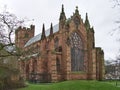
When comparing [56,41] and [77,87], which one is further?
[56,41]

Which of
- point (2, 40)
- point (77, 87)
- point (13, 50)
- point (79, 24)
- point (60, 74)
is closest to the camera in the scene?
point (2, 40)

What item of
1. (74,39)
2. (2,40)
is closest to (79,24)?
(74,39)

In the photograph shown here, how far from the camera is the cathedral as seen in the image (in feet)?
241

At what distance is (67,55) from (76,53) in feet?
15.5

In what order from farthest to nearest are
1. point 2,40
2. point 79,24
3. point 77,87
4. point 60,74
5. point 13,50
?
point 79,24 < point 60,74 < point 77,87 < point 13,50 < point 2,40

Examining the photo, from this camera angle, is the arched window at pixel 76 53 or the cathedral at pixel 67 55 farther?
the arched window at pixel 76 53

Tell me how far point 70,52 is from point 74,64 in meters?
3.39

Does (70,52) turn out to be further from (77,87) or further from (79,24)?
(77,87)

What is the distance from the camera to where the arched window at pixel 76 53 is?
7562cm

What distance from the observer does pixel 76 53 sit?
7694 cm

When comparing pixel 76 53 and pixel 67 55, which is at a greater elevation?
pixel 76 53

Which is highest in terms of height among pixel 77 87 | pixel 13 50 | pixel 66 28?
pixel 66 28

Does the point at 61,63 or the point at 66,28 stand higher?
the point at 66,28

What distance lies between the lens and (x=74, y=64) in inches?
2968
